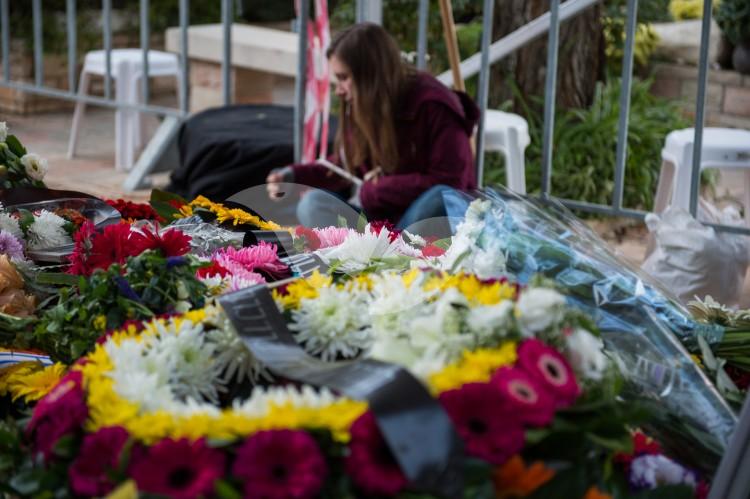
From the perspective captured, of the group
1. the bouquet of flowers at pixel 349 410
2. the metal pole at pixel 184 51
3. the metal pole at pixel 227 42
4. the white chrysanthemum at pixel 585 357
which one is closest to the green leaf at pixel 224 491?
the bouquet of flowers at pixel 349 410

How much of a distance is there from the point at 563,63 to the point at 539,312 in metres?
5.59

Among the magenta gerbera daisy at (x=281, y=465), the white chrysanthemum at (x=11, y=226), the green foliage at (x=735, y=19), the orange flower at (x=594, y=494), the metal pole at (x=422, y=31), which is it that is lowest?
the orange flower at (x=594, y=494)

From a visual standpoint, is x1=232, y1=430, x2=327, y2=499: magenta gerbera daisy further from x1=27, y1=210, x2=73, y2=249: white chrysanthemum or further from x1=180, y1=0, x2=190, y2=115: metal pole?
x1=180, y1=0, x2=190, y2=115: metal pole

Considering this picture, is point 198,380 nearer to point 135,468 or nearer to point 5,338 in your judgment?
point 135,468

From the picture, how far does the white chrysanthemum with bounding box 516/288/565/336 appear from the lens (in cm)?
→ 108

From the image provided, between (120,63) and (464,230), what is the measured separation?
5.84 metres

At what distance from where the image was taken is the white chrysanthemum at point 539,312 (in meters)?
1.08

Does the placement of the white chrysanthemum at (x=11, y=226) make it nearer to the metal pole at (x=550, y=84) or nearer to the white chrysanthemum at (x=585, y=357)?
the white chrysanthemum at (x=585, y=357)

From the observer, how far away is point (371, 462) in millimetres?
948

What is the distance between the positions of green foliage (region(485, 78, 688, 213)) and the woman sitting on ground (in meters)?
1.79

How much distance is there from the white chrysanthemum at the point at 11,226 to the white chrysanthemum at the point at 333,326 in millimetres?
731

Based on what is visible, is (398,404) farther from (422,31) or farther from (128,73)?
(128,73)

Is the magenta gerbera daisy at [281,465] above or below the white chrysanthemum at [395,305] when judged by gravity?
below

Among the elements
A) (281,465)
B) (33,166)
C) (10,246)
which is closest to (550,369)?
(281,465)
